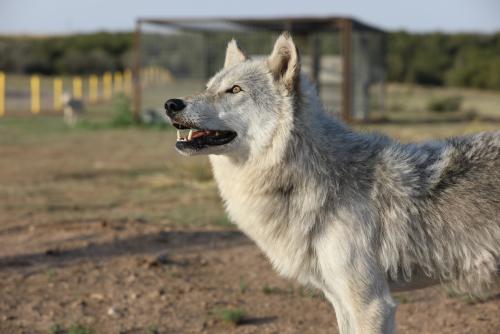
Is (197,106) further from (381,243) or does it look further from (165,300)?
(165,300)

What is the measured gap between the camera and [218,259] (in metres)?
7.83

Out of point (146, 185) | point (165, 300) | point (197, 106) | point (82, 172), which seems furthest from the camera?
point (82, 172)

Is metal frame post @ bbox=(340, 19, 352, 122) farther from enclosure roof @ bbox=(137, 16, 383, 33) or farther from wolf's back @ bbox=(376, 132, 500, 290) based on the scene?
wolf's back @ bbox=(376, 132, 500, 290)

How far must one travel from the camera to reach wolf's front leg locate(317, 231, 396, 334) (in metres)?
4.39

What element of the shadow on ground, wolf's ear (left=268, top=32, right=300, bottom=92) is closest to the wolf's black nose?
wolf's ear (left=268, top=32, right=300, bottom=92)

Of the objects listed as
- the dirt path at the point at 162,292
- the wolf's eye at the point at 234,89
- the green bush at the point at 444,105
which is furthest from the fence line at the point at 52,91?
the wolf's eye at the point at 234,89

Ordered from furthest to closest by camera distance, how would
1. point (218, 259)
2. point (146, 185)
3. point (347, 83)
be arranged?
point (347, 83) < point (146, 185) < point (218, 259)

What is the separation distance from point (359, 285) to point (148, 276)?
3.23 meters

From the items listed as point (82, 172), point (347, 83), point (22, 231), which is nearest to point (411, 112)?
point (347, 83)

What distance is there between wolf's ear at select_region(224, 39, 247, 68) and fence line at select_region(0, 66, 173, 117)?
18.8 metres

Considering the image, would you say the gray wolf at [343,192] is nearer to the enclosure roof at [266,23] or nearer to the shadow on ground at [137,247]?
the shadow on ground at [137,247]

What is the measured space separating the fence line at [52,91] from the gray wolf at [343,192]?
64.2 feet

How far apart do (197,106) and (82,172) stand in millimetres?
9968

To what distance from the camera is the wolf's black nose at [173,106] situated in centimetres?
471
